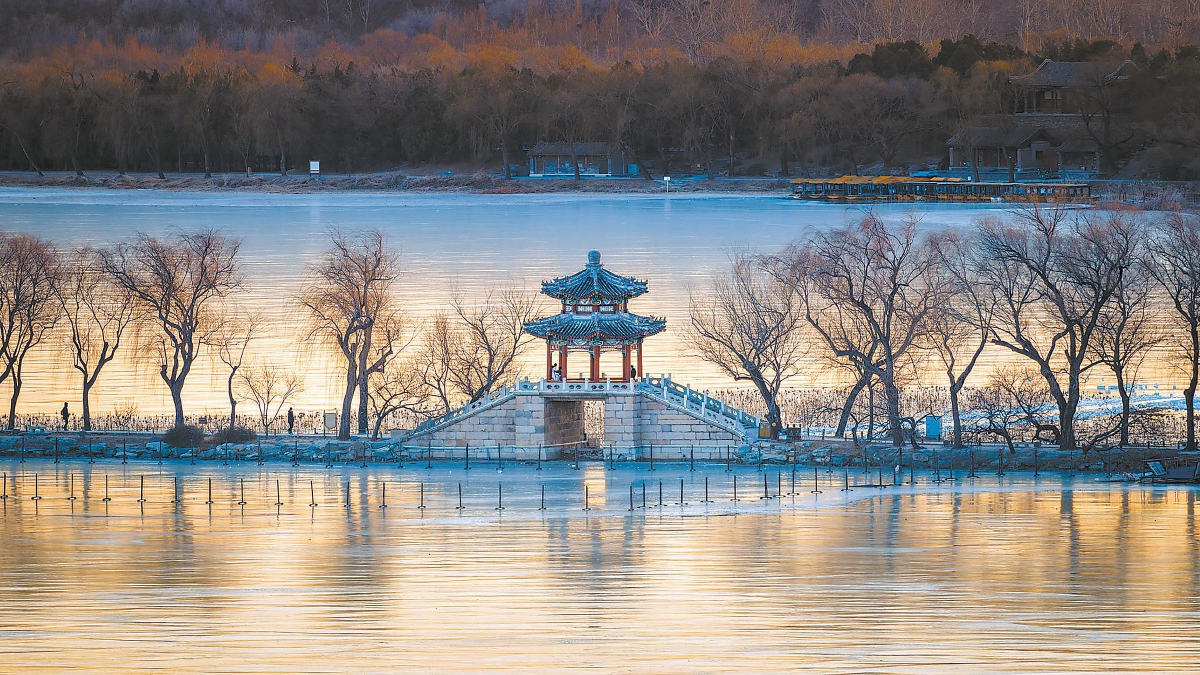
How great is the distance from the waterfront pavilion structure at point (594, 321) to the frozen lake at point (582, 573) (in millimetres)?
3397

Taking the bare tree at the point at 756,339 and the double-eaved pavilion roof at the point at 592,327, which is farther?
the bare tree at the point at 756,339

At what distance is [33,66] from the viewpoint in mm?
190125

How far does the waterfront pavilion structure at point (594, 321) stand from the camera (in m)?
56.3

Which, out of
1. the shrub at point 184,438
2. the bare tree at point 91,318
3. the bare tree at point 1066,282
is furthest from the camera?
the bare tree at point 91,318

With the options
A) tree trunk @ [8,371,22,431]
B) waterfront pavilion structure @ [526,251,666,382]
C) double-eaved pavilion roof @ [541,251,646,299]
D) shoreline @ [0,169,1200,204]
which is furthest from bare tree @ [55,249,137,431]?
shoreline @ [0,169,1200,204]

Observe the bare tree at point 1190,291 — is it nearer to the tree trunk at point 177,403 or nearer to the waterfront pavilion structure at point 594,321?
the waterfront pavilion structure at point 594,321

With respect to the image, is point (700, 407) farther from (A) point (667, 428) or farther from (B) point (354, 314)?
(B) point (354, 314)

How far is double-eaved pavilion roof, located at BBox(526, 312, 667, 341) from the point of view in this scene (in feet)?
184

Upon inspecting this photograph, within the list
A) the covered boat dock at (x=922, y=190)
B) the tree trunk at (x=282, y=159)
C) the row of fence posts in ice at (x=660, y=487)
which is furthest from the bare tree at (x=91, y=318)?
the tree trunk at (x=282, y=159)

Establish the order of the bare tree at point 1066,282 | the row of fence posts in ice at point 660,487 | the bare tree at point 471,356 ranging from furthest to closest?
the bare tree at point 471,356 → the bare tree at point 1066,282 → the row of fence posts in ice at point 660,487

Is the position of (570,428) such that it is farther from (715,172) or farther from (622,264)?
(715,172)

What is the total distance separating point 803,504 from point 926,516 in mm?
3274

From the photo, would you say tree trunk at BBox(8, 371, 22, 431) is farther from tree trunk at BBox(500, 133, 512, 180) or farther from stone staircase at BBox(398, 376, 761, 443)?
tree trunk at BBox(500, 133, 512, 180)

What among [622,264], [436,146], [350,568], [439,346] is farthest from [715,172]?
[350,568]
